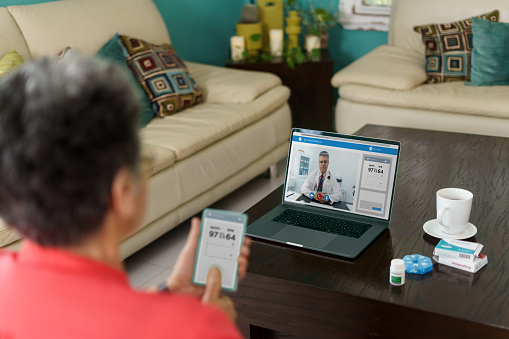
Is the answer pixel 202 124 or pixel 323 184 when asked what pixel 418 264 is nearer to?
pixel 323 184

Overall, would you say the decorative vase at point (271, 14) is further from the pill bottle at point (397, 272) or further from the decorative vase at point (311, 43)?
the pill bottle at point (397, 272)

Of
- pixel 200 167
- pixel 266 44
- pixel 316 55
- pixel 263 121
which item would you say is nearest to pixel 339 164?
pixel 200 167

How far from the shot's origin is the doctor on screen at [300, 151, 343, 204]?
1667 mm

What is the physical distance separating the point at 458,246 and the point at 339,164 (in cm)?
38

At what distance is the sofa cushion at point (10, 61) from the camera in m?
2.38

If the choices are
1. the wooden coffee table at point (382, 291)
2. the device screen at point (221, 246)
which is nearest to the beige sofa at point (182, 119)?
the wooden coffee table at point (382, 291)

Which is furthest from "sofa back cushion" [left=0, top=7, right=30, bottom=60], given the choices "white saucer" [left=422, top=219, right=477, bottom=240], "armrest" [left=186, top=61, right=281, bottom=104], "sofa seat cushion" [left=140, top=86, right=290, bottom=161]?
"white saucer" [left=422, top=219, right=477, bottom=240]

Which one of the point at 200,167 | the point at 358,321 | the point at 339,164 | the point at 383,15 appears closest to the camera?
the point at 358,321

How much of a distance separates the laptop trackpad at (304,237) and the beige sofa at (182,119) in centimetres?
86

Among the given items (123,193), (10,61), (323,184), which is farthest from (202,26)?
(123,193)

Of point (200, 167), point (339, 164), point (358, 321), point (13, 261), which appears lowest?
point (200, 167)

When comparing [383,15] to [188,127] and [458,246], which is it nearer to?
[188,127]

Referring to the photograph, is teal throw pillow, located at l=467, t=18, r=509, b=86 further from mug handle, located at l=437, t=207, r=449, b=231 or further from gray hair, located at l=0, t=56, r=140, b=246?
gray hair, located at l=0, t=56, r=140, b=246

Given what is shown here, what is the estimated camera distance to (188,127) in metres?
2.66
